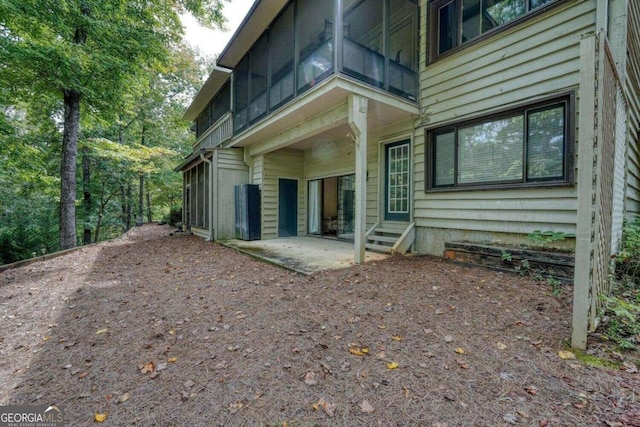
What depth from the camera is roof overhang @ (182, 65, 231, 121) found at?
384 inches

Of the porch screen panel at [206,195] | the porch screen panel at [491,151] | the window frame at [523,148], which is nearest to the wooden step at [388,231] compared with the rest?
the window frame at [523,148]

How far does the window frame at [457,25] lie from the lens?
165 inches

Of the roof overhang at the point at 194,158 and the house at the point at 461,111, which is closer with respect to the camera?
the house at the point at 461,111

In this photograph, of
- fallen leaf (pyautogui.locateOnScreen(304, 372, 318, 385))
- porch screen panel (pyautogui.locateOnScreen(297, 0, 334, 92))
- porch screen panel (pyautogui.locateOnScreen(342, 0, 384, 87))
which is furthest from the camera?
porch screen panel (pyautogui.locateOnScreen(297, 0, 334, 92))

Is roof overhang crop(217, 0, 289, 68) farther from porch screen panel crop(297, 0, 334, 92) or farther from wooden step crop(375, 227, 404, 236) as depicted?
wooden step crop(375, 227, 404, 236)

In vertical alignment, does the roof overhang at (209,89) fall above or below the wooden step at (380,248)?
above

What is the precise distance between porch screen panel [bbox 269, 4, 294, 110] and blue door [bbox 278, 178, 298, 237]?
9.54 feet

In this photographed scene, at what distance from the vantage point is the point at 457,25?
17.0 ft

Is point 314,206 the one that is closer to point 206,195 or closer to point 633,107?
point 206,195

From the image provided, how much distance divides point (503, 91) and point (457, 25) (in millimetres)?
1750

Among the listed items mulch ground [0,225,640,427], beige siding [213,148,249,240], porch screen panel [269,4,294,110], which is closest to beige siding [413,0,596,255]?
mulch ground [0,225,640,427]

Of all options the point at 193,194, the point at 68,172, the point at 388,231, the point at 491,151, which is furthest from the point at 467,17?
the point at 68,172

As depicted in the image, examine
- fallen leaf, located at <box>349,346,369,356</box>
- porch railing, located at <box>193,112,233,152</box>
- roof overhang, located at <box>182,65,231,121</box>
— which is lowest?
fallen leaf, located at <box>349,346,369,356</box>

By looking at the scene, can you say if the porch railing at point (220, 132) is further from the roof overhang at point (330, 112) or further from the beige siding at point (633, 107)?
the beige siding at point (633, 107)
